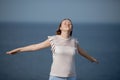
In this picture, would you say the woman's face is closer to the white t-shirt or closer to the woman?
the woman

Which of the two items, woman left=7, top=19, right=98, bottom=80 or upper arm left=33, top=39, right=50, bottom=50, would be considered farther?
upper arm left=33, top=39, right=50, bottom=50

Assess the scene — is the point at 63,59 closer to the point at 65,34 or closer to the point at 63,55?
the point at 63,55

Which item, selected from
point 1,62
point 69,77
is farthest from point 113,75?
point 69,77

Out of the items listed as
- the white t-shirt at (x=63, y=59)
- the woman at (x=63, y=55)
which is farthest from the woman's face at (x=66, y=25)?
the white t-shirt at (x=63, y=59)

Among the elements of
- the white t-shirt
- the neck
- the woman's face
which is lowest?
the white t-shirt

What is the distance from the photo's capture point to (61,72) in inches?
144

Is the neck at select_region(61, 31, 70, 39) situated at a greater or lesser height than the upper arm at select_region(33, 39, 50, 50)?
greater

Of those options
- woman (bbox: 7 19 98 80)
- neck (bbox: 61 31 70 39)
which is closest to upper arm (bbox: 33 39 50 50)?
woman (bbox: 7 19 98 80)

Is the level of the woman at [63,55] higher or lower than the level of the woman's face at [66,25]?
lower

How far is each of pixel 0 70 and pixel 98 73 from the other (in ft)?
10.1

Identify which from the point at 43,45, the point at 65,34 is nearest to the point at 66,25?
the point at 65,34

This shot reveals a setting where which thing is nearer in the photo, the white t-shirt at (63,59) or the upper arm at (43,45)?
the white t-shirt at (63,59)

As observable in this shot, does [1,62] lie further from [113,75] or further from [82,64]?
[113,75]

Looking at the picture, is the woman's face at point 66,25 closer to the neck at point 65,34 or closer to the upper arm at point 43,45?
the neck at point 65,34
